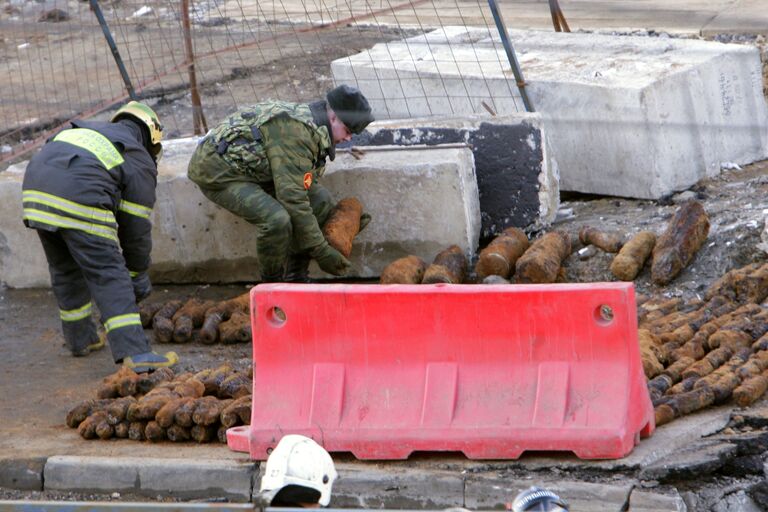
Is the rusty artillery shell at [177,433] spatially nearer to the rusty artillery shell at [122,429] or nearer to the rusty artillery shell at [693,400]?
the rusty artillery shell at [122,429]

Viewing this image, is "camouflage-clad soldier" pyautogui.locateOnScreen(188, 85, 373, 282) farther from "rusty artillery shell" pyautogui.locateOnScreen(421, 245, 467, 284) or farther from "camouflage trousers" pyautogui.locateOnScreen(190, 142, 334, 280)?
"rusty artillery shell" pyautogui.locateOnScreen(421, 245, 467, 284)

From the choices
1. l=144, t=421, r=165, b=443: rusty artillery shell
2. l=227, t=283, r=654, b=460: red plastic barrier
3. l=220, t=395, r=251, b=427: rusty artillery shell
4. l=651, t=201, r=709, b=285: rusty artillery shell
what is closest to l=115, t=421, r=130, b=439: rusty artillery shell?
l=144, t=421, r=165, b=443: rusty artillery shell

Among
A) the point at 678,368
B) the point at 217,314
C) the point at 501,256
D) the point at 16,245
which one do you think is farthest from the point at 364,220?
the point at 678,368

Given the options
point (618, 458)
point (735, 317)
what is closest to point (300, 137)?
point (735, 317)

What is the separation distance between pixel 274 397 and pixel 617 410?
1501mm

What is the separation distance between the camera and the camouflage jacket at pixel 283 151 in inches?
291

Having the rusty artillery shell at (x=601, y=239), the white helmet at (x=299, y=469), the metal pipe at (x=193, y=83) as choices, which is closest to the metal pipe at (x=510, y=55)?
the rusty artillery shell at (x=601, y=239)

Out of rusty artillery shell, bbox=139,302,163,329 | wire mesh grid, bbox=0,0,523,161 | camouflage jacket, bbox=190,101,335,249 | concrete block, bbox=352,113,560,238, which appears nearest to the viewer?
camouflage jacket, bbox=190,101,335,249

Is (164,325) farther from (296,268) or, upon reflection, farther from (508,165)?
(508,165)

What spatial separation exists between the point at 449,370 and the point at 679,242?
2.75m

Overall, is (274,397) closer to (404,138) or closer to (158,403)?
(158,403)

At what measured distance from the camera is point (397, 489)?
16.4 ft

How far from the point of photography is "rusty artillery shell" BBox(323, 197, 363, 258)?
7.73 m

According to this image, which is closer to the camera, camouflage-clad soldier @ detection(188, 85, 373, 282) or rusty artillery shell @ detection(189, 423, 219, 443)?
rusty artillery shell @ detection(189, 423, 219, 443)
